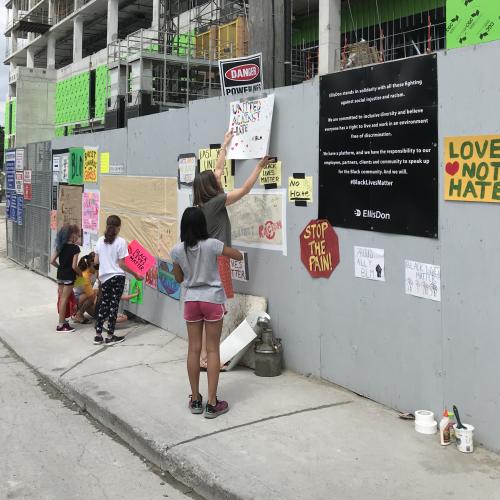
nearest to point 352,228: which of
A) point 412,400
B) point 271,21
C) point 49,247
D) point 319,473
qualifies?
point 412,400

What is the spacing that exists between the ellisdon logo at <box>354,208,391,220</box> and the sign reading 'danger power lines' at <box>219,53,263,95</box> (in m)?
2.21

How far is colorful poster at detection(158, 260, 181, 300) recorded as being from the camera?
7.37 metres

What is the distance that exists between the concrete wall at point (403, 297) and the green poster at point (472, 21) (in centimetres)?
613

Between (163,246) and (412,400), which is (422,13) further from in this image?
(412,400)

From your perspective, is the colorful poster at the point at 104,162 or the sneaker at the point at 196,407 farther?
the colorful poster at the point at 104,162

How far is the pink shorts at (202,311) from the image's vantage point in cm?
460

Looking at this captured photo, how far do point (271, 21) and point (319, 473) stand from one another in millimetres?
4483

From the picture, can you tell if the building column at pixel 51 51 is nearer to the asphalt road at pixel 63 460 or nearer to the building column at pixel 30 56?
the building column at pixel 30 56

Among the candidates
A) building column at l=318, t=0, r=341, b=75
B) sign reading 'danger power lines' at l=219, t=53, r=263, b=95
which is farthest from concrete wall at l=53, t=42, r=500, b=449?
building column at l=318, t=0, r=341, b=75

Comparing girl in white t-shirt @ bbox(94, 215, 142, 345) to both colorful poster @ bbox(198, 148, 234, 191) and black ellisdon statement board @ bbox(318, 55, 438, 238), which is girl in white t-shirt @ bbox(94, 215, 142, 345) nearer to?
colorful poster @ bbox(198, 148, 234, 191)

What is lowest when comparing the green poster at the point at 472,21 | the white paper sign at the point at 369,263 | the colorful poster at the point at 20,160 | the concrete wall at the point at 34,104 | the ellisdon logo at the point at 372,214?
the white paper sign at the point at 369,263

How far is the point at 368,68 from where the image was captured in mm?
4660

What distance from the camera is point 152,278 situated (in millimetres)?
7930

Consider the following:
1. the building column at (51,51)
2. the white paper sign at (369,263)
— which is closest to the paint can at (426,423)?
the white paper sign at (369,263)
